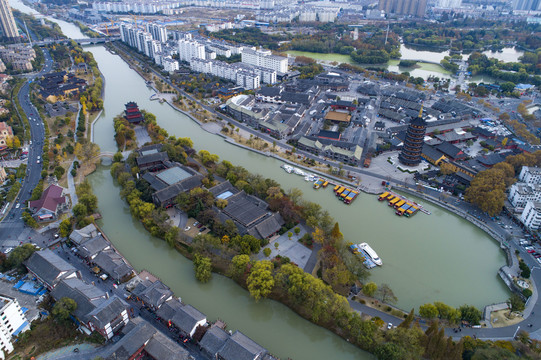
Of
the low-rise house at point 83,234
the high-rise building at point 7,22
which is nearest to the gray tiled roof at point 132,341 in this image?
the low-rise house at point 83,234

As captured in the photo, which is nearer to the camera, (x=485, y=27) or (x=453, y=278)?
(x=453, y=278)

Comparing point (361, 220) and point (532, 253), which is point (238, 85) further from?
point (532, 253)

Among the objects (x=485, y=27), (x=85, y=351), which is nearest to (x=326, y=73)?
(x=85, y=351)

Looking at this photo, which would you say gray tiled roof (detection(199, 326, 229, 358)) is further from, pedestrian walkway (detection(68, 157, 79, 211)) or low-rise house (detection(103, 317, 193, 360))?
pedestrian walkway (detection(68, 157, 79, 211))

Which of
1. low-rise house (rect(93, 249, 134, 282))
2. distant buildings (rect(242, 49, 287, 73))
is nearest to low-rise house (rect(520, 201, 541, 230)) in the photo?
low-rise house (rect(93, 249, 134, 282))

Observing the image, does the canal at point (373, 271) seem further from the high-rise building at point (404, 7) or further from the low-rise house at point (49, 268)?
the high-rise building at point (404, 7)
